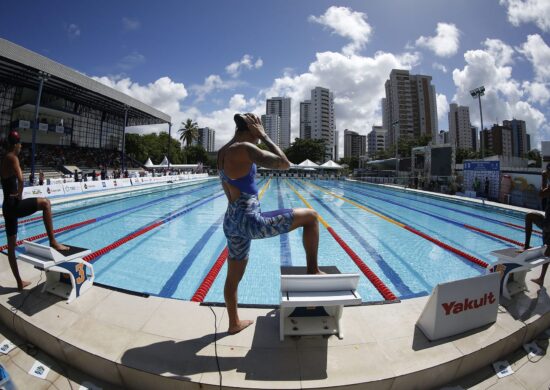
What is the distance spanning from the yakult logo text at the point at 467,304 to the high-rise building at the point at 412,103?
93076 mm

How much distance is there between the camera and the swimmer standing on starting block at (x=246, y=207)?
5.75 feet

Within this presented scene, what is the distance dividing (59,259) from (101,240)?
417 centimetres

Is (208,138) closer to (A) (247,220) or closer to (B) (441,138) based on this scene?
(B) (441,138)

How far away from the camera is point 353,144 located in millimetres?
138500

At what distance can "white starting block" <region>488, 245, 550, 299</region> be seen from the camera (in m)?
2.53

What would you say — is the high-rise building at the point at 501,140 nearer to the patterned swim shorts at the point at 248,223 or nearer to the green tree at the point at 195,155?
the green tree at the point at 195,155

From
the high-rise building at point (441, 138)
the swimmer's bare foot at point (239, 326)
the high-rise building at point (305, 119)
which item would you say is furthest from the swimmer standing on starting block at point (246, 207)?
the high-rise building at point (305, 119)

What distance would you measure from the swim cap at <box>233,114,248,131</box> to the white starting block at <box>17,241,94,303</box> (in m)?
2.02

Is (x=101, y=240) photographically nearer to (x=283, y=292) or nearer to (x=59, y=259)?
(x=59, y=259)

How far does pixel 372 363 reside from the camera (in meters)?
1.71

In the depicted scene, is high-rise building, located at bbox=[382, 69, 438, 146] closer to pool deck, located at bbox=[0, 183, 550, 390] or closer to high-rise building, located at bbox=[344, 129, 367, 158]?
high-rise building, located at bbox=[344, 129, 367, 158]

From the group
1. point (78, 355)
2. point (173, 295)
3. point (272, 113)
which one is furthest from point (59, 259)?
point (272, 113)

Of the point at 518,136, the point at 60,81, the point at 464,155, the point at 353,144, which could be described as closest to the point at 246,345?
the point at 60,81

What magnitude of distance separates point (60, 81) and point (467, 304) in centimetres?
2695
